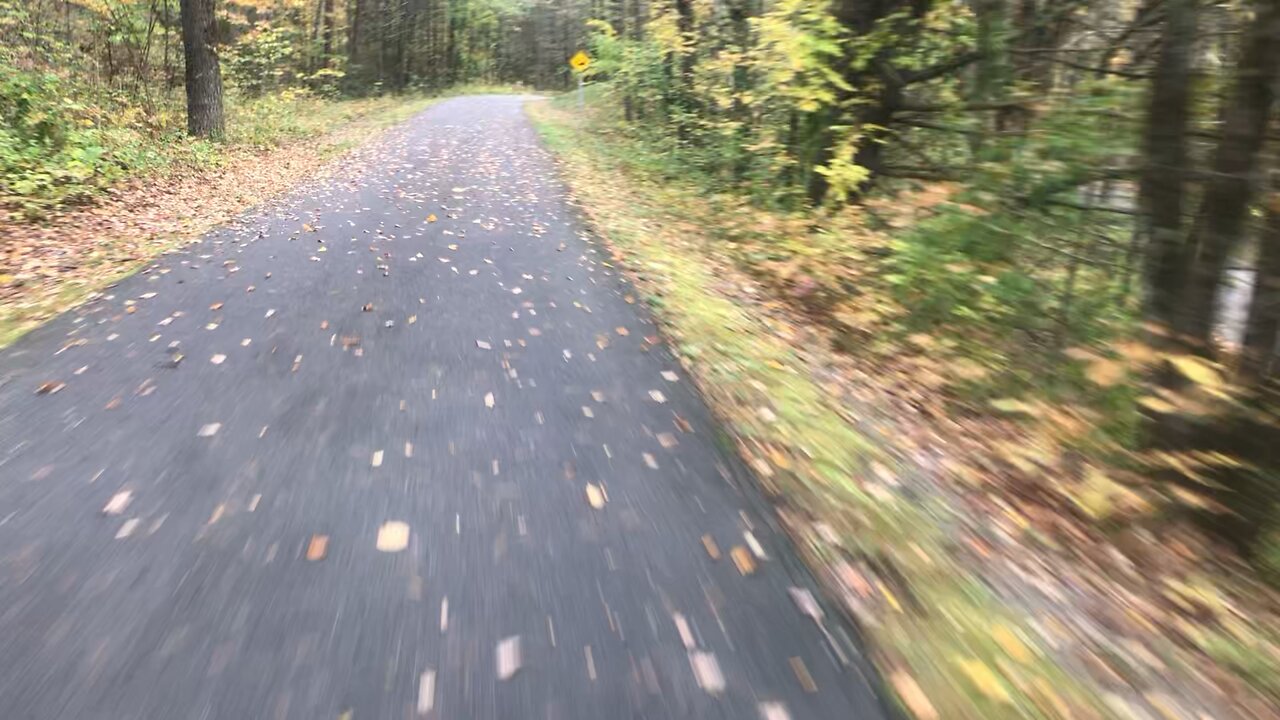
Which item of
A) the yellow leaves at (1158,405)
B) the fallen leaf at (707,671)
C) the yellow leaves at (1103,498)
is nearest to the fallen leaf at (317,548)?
the fallen leaf at (707,671)

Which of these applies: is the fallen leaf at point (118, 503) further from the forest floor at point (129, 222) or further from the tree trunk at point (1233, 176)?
the tree trunk at point (1233, 176)

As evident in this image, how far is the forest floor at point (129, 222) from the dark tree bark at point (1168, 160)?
25.0 ft

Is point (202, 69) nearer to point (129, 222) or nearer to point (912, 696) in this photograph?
point (129, 222)

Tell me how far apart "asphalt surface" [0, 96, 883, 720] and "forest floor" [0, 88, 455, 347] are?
2.18 ft

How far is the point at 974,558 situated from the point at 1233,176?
2.29 metres

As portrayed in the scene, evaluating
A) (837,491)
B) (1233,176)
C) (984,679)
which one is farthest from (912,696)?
(1233,176)

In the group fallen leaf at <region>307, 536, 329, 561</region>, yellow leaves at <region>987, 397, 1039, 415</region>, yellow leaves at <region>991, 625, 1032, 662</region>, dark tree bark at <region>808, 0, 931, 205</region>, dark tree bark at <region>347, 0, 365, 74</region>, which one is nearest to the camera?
yellow leaves at <region>991, 625, 1032, 662</region>

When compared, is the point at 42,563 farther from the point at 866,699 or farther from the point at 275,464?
the point at 866,699

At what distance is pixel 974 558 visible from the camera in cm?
334

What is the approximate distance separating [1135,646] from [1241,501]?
1198 mm

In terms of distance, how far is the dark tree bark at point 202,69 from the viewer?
14.6 metres

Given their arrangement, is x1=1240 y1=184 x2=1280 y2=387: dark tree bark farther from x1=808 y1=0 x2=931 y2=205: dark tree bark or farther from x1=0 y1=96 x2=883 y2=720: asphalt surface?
x1=808 y1=0 x2=931 y2=205: dark tree bark

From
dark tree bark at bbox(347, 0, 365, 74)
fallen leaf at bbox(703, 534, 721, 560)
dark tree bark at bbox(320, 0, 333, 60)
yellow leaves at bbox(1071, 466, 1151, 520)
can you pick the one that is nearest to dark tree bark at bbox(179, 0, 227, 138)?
fallen leaf at bbox(703, 534, 721, 560)

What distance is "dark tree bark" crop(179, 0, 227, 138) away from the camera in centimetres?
1463
